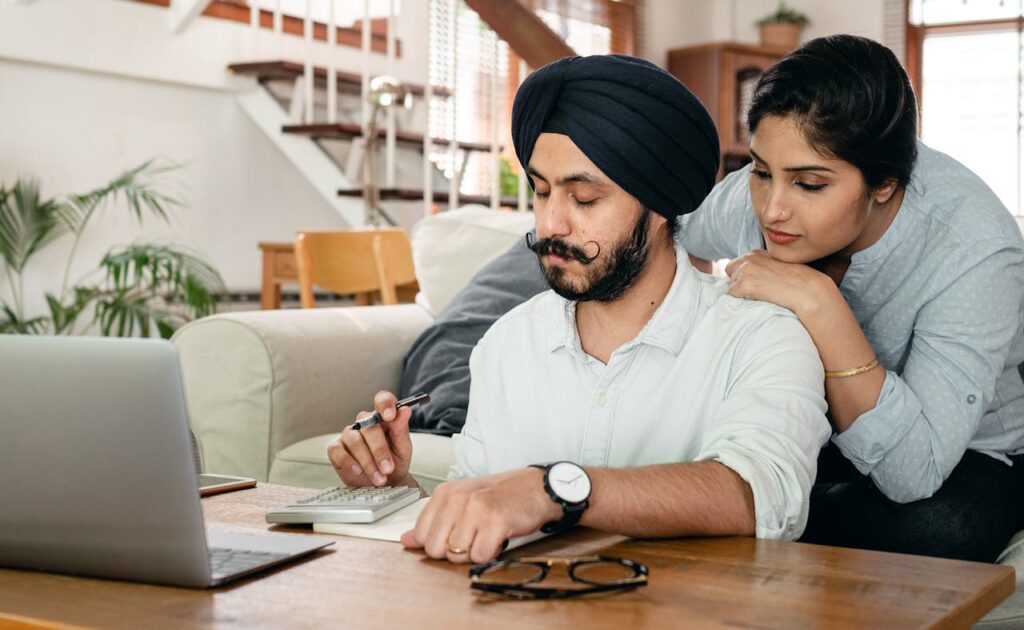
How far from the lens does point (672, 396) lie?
140 centimetres

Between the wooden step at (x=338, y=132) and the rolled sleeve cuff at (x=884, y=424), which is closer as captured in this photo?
the rolled sleeve cuff at (x=884, y=424)

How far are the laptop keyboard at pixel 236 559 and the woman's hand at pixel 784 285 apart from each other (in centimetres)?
66

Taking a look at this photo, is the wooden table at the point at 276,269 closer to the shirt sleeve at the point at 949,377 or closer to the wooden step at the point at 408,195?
the wooden step at the point at 408,195

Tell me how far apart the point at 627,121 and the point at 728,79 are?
6.70m

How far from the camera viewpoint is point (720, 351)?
1.39 m

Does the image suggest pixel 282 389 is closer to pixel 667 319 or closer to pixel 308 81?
pixel 667 319

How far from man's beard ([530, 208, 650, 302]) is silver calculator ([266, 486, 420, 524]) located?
0.29 m

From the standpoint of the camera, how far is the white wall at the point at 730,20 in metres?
8.12

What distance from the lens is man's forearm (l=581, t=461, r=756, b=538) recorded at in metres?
1.13

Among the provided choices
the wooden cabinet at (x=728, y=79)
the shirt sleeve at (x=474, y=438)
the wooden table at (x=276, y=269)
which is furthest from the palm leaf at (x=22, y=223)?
the wooden cabinet at (x=728, y=79)

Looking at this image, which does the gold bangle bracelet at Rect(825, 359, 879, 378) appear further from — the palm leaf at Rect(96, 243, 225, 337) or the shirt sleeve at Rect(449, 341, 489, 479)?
the palm leaf at Rect(96, 243, 225, 337)

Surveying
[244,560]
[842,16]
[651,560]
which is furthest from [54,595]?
[842,16]

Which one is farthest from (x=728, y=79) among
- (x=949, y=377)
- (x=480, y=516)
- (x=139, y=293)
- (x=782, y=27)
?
(x=480, y=516)

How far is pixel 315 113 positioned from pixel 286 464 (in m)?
3.49
